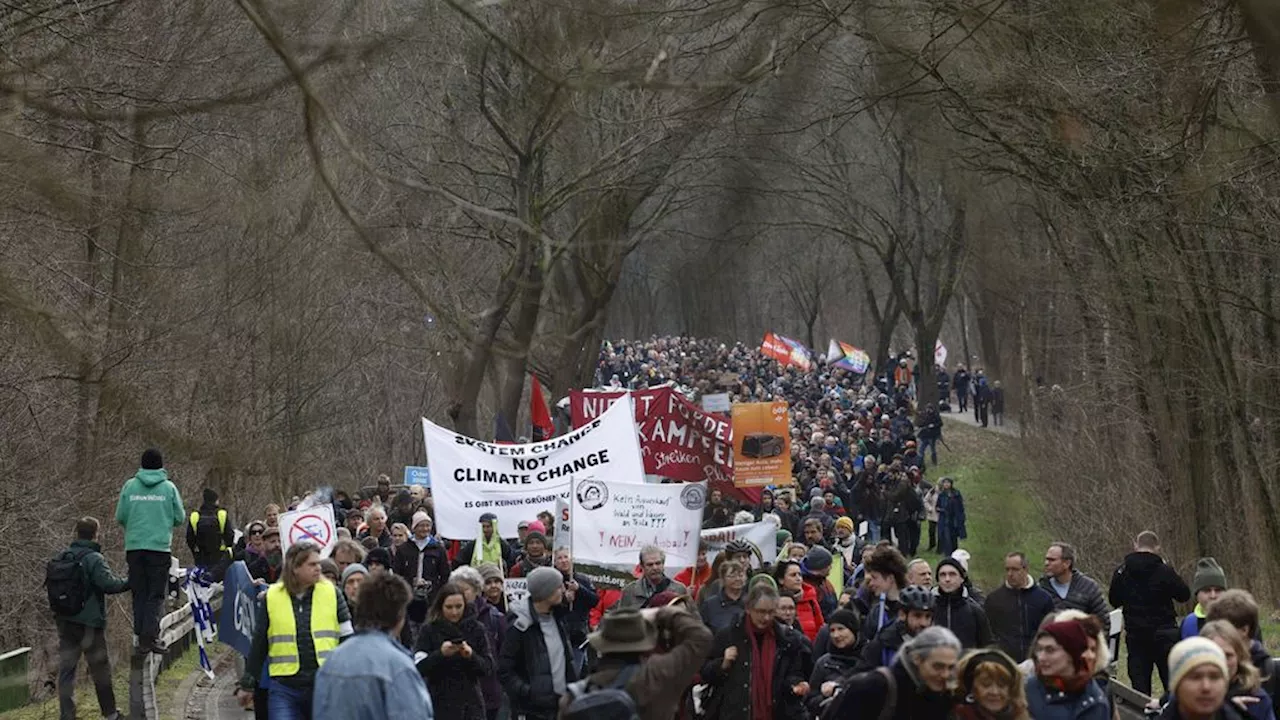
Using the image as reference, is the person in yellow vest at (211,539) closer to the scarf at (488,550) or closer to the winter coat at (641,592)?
the scarf at (488,550)

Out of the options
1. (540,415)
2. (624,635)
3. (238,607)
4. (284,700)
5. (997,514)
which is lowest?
(284,700)

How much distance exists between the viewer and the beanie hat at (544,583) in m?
11.3

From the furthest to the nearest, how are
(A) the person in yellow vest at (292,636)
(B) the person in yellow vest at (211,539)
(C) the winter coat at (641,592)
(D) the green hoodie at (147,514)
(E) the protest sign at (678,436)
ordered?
(E) the protest sign at (678,436), (B) the person in yellow vest at (211,539), (D) the green hoodie at (147,514), (C) the winter coat at (641,592), (A) the person in yellow vest at (292,636)

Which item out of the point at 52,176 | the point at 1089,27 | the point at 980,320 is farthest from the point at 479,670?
the point at 980,320

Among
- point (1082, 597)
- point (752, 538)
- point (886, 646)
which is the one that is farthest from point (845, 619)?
point (752, 538)

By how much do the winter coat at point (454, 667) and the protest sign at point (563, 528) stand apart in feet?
17.2

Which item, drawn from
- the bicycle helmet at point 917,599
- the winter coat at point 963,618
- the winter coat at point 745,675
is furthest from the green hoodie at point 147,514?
the bicycle helmet at point 917,599

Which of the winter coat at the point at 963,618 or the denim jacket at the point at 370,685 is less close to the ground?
the winter coat at the point at 963,618

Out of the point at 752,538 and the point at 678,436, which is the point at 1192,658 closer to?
the point at 752,538

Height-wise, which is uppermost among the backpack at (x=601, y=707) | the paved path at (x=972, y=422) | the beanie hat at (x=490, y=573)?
the paved path at (x=972, y=422)

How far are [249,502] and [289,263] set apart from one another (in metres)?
6.21

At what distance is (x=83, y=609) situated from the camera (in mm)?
14430

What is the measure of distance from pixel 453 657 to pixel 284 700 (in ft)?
3.21

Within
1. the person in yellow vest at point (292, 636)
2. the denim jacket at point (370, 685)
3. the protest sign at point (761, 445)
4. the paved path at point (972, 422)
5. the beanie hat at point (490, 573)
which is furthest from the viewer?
the paved path at point (972, 422)
